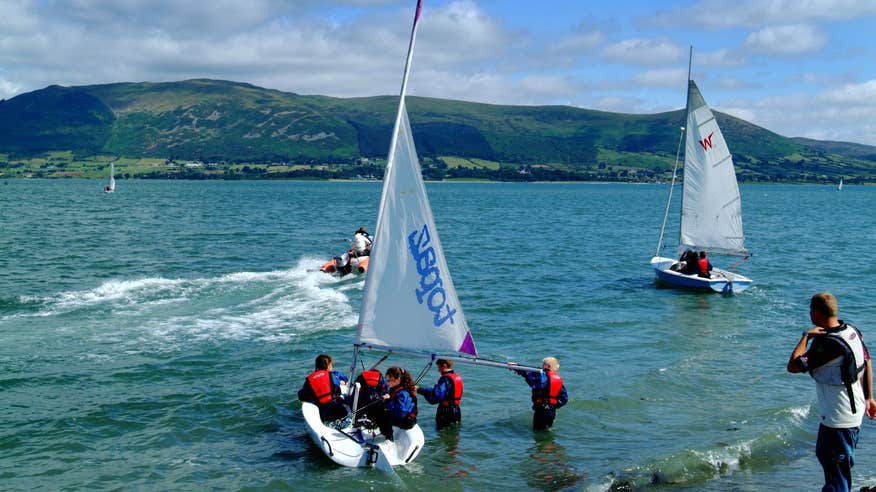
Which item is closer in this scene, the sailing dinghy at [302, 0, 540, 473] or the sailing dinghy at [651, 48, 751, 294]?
the sailing dinghy at [302, 0, 540, 473]

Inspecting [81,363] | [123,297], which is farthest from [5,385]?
[123,297]

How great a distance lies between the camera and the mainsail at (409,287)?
14375 mm

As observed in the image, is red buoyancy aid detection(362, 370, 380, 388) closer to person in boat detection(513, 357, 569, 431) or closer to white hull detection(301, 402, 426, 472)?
white hull detection(301, 402, 426, 472)

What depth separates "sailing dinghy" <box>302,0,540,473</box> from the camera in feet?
47.4

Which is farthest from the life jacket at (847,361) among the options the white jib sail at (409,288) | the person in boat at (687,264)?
the person in boat at (687,264)

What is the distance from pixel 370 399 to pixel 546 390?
13.1 feet

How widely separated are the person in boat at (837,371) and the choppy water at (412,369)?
4.83m

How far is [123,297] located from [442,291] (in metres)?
24.1

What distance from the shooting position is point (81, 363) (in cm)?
2270

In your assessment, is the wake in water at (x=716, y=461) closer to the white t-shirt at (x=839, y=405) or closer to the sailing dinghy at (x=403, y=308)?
the sailing dinghy at (x=403, y=308)

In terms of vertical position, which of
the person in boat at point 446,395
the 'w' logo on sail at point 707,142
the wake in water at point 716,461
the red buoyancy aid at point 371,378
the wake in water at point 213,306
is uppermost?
the 'w' logo on sail at point 707,142

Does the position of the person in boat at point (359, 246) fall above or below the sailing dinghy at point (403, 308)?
→ below

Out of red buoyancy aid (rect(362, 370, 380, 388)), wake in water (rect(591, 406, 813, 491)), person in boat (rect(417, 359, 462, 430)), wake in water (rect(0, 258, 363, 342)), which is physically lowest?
wake in water (rect(0, 258, 363, 342))

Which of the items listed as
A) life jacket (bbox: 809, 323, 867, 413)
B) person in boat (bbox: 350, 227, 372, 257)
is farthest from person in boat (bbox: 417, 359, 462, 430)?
person in boat (bbox: 350, 227, 372, 257)
